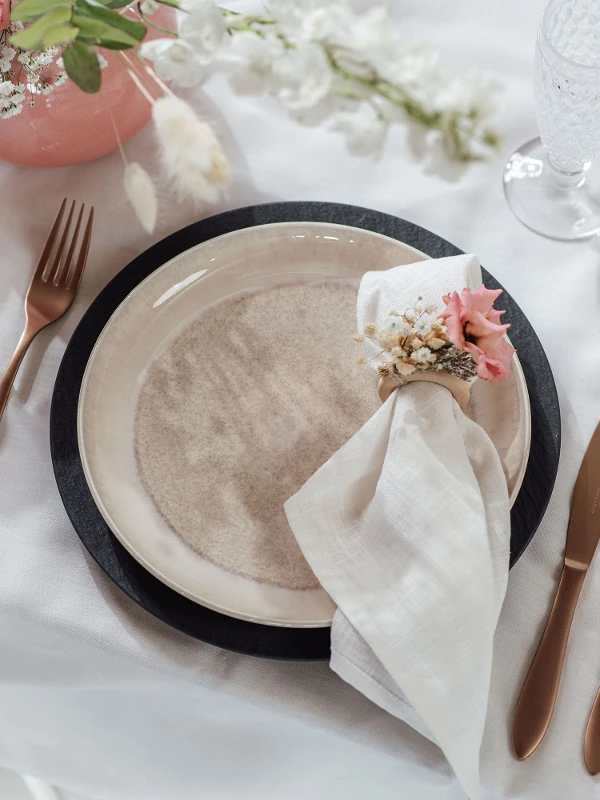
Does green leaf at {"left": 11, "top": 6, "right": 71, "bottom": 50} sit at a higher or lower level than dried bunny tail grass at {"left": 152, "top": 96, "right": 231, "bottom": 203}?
higher

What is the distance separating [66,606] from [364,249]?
41cm

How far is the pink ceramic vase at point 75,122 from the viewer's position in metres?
0.64

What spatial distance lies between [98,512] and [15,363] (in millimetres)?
172

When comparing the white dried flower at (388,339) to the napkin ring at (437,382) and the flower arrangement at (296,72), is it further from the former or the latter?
the flower arrangement at (296,72)

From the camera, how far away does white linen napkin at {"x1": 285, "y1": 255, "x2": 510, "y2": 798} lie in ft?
1.68

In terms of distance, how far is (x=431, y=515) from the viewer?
1.79 feet

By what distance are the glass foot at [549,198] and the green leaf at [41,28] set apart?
0.48 m

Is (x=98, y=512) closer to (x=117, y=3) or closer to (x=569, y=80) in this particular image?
(x=117, y=3)

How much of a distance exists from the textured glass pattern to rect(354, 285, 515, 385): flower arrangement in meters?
0.20

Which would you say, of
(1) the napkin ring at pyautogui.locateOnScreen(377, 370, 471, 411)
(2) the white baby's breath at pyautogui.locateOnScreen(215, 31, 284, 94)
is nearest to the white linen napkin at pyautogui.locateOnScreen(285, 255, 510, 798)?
(1) the napkin ring at pyautogui.locateOnScreen(377, 370, 471, 411)

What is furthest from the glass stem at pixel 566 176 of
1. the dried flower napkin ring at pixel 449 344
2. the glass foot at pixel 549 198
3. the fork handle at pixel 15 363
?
the fork handle at pixel 15 363

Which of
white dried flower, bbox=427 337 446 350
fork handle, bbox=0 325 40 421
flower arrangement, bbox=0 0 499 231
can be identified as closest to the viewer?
flower arrangement, bbox=0 0 499 231

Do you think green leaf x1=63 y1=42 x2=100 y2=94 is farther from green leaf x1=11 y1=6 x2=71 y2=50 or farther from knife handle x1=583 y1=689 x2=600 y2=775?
knife handle x1=583 y1=689 x2=600 y2=775

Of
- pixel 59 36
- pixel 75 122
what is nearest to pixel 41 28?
pixel 59 36
